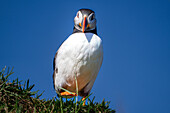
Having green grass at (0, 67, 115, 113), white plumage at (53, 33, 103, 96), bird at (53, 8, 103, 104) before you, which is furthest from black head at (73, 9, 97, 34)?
green grass at (0, 67, 115, 113)

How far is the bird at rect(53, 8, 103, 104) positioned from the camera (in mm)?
3959

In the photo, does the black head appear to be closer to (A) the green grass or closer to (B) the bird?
(B) the bird

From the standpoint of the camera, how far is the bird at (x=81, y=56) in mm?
3959

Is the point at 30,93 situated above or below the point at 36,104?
above

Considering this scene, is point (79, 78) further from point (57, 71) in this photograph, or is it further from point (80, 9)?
point (80, 9)

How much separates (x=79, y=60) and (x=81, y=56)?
86mm

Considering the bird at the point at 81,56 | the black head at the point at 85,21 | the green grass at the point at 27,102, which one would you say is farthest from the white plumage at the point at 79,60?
the green grass at the point at 27,102

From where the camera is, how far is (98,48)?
13.3ft

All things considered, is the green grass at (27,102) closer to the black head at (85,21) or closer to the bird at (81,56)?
the bird at (81,56)

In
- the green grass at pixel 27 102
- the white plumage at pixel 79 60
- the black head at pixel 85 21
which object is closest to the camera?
the green grass at pixel 27 102

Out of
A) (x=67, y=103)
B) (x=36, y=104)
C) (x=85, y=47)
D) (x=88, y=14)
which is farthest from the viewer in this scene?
Answer: (x=88, y=14)

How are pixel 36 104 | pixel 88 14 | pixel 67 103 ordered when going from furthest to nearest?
pixel 88 14
pixel 67 103
pixel 36 104

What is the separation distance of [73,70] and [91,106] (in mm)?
1525

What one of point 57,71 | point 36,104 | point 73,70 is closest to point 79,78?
point 73,70
